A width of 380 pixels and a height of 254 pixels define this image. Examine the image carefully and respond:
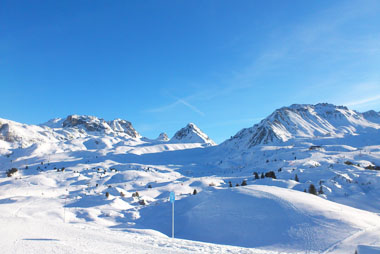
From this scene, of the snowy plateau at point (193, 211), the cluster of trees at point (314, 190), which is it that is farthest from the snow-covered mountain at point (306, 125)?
the cluster of trees at point (314, 190)

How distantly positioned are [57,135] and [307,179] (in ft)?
463

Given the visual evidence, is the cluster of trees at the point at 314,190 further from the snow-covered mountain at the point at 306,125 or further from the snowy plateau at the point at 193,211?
the snow-covered mountain at the point at 306,125

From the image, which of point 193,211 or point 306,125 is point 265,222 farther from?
point 306,125

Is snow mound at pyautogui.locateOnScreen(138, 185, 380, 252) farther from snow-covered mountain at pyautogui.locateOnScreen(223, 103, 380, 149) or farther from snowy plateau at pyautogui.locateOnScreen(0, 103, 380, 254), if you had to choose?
snow-covered mountain at pyautogui.locateOnScreen(223, 103, 380, 149)

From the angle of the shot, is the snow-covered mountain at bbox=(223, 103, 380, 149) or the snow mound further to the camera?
the snow-covered mountain at bbox=(223, 103, 380, 149)

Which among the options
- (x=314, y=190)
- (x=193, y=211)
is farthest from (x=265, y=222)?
(x=314, y=190)

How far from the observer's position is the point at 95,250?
963 centimetres

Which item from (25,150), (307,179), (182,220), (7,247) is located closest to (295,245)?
(182,220)

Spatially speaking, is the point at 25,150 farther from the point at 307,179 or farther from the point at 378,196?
the point at 378,196

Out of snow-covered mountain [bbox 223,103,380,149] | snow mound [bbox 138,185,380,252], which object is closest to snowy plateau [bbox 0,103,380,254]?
snow mound [bbox 138,185,380,252]

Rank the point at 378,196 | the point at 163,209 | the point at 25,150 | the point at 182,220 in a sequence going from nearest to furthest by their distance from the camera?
the point at 182,220 → the point at 163,209 → the point at 378,196 → the point at 25,150

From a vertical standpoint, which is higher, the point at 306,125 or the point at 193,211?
the point at 306,125

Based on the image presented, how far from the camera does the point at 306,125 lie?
14075 cm

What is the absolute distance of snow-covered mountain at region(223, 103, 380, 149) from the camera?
118 metres
